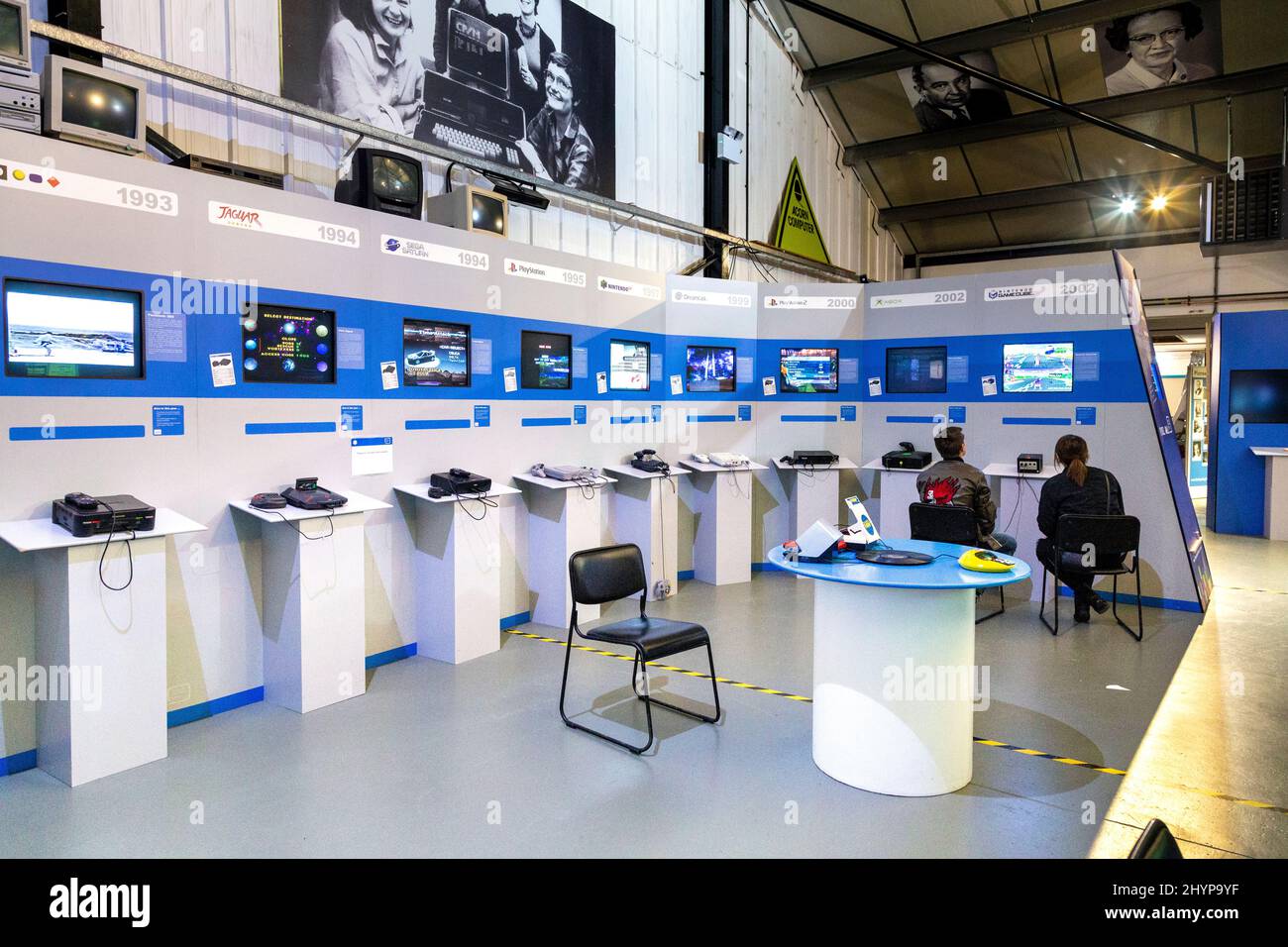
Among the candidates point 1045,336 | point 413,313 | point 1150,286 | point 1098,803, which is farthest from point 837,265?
point 1098,803

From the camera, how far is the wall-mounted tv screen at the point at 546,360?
221 inches

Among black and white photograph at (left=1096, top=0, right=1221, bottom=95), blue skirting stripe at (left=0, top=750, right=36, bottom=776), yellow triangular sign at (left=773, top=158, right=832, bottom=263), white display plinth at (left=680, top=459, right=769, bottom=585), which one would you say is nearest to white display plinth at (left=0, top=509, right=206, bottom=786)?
blue skirting stripe at (left=0, top=750, right=36, bottom=776)

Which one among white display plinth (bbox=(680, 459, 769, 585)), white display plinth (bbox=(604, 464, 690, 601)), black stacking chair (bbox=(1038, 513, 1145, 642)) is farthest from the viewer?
white display plinth (bbox=(680, 459, 769, 585))

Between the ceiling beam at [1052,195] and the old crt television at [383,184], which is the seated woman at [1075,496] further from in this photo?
the ceiling beam at [1052,195]

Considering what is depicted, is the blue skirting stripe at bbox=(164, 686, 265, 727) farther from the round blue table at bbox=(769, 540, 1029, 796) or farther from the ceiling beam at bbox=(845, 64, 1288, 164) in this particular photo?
the ceiling beam at bbox=(845, 64, 1288, 164)

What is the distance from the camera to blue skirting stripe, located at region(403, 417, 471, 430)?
4824mm

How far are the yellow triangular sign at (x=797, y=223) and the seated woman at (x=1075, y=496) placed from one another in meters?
5.04

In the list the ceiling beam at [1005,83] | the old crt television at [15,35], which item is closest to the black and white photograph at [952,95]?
the ceiling beam at [1005,83]

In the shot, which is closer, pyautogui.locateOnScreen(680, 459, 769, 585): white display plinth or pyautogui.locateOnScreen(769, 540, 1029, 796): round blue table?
pyautogui.locateOnScreen(769, 540, 1029, 796): round blue table

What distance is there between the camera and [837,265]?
11.2 meters

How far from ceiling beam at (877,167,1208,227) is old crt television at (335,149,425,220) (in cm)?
921

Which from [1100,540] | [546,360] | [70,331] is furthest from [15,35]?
[1100,540]
